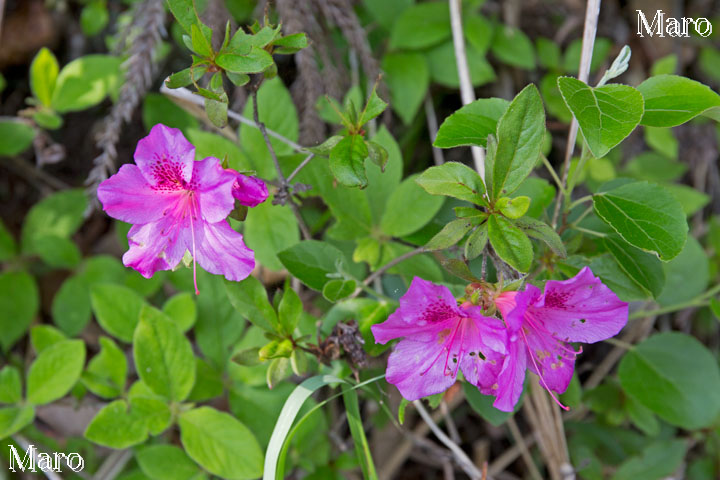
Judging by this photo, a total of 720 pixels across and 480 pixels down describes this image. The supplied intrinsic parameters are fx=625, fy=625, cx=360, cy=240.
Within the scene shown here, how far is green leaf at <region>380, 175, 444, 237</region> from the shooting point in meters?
1.50

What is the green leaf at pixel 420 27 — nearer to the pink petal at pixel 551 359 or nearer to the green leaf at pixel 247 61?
the green leaf at pixel 247 61

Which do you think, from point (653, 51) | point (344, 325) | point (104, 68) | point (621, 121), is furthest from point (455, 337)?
point (653, 51)

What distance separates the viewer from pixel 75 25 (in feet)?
7.95

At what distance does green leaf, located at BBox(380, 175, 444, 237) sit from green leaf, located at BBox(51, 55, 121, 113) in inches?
41.5

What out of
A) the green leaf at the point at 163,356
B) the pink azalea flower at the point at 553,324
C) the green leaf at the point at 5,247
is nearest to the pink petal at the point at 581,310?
the pink azalea flower at the point at 553,324

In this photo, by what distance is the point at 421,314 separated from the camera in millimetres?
1087

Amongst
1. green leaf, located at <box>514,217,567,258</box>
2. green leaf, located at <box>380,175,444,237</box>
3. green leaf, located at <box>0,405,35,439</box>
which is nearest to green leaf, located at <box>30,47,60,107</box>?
green leaf, located at <box>0,405,35,439</box>

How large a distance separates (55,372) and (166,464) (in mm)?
383

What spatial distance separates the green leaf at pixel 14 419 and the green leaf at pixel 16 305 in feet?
1.37

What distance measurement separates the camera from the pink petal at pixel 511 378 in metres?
1.04

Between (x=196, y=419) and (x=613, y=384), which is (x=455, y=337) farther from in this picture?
(x=613, y=384)

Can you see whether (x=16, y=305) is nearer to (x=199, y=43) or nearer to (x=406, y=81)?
(x=199, y=43)

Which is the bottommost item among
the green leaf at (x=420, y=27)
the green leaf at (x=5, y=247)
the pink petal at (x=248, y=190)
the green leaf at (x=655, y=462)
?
the green leaf at (x=655, y=462)

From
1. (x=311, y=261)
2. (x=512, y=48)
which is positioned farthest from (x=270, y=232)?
(x=512, y=48)
